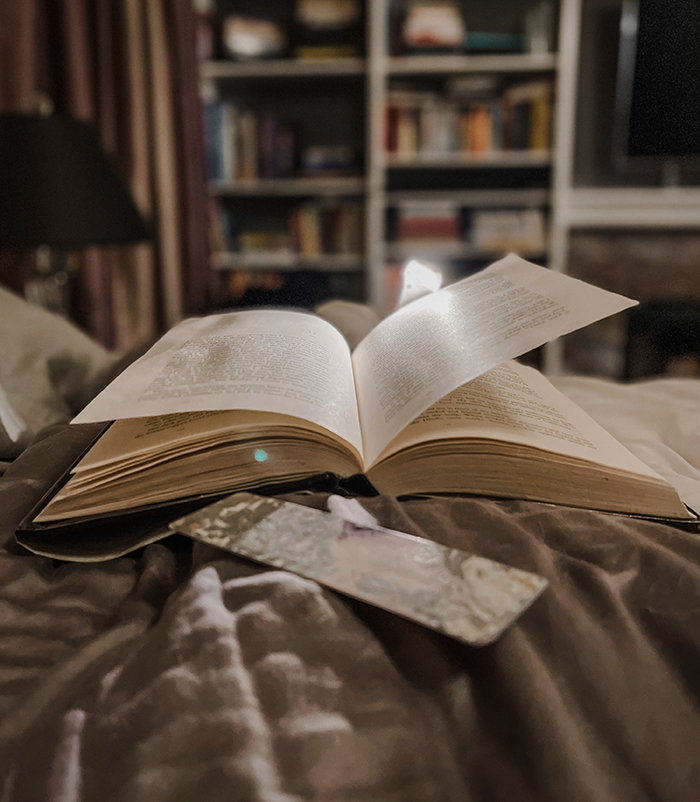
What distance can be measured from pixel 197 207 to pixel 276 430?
1951mm

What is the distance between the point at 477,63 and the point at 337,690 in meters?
2.28

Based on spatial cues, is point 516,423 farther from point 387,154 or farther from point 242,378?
point 387,154

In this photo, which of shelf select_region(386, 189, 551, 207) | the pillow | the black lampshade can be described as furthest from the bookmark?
shelf select_region(386, 189, 551, 207)

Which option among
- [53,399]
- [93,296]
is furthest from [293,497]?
[93,296]

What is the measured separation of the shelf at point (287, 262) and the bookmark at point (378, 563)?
1.98 meters

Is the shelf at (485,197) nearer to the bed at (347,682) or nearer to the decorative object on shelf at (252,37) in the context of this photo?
the decorative object on shelf at (252,37)

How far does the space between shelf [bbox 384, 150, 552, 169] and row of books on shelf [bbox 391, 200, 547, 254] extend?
0.47 ft

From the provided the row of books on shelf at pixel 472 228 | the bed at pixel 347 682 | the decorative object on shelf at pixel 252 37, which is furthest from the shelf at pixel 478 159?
the bed at pixel 347 682

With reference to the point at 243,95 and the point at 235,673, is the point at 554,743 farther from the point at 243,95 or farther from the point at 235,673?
the point at 243,95

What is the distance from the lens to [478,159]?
2.20 metres

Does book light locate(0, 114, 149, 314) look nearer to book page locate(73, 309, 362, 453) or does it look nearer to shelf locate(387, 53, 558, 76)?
book page locate(73, 309, 362, 453)

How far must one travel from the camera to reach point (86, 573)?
413mm

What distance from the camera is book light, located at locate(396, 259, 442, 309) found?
764mm

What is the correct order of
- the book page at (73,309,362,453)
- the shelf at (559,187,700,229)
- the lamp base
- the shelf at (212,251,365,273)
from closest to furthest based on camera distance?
1. the book page at (73,309,362,453)
2. the lamp base
3. the shelf at (559,187,700,229)
4. the shelf at (212,251,365,273)
